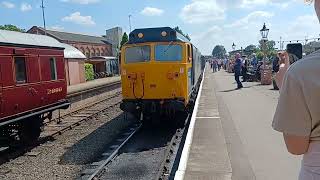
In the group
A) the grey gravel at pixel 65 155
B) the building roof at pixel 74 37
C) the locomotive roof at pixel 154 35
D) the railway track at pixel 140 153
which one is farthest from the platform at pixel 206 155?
the building roof at pixel 74 37

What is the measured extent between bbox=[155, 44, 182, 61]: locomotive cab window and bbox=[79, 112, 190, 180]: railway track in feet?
7.32

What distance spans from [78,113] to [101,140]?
20.3 feet

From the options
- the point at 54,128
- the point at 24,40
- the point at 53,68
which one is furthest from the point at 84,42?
the point at 24,40

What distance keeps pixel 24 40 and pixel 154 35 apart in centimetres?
379

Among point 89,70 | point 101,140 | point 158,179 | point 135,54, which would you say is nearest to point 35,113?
point 101,140

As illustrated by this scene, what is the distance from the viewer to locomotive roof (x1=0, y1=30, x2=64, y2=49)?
9.62 meters

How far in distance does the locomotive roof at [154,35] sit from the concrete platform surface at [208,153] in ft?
8.96

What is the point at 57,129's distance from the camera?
13023 mm

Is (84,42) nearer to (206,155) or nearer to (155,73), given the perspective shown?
(155,73)

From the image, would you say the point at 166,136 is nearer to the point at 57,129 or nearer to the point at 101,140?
the point at 101,140

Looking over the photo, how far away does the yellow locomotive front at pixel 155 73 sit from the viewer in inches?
451

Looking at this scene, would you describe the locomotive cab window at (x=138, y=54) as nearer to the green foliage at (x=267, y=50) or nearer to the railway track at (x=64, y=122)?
the railway track at (x=64, y=122)

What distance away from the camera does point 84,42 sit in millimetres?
86875

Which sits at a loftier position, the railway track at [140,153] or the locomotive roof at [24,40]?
the locomotive roof at [24,40]
